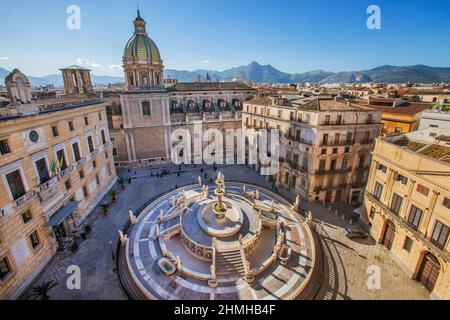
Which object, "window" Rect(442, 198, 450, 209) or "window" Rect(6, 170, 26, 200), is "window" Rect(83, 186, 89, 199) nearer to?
"window" Rect(6, 170, 26, 200)

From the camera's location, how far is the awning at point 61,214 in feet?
69.7

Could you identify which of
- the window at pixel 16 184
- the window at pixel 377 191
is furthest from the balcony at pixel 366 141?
the window at pixel 16 184

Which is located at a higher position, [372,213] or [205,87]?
[205,87]

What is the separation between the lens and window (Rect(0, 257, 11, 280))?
1688cm

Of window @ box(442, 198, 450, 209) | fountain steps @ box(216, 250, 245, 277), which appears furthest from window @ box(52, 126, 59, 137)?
window @ box(442, 198, 450, 209)

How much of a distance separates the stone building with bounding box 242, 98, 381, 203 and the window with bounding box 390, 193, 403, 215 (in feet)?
27.3

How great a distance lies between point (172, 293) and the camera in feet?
56.8

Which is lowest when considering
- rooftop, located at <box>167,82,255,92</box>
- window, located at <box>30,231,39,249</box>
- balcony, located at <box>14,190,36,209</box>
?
window, located at <box>30,231,39,249</box>

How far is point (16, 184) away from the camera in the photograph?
59.1ft

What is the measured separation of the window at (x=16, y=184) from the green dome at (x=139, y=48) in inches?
1350

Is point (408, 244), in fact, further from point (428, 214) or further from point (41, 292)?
point (41, 292)

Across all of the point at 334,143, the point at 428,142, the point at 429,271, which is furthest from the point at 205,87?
the point at 429,271

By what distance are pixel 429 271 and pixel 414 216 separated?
174 inches

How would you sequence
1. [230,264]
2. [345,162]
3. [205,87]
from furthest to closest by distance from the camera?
[205,87] → [345,162] → [230,264]
